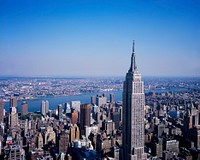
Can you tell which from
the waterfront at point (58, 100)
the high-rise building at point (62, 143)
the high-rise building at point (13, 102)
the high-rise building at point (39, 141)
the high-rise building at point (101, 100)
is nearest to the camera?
the high-rise building at point (62, 143)

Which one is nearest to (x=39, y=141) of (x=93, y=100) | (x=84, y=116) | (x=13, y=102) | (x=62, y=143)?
(x=62, y=143)

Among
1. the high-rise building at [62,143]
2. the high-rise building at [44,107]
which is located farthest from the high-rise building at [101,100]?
the high-rise building at [62,143]

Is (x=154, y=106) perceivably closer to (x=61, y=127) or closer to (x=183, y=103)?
(x=183, y=103)

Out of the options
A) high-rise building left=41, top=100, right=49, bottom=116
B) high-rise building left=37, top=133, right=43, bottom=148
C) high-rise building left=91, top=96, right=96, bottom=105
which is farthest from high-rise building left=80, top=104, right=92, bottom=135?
high-rise building left=91, top=96, right=96, bottom=105

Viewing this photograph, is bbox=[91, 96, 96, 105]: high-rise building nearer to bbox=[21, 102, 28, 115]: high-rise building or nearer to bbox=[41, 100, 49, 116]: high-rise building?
bbox=[41, 100, 49, 116]: high-rise building

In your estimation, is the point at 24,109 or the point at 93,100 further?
the point at 93,100

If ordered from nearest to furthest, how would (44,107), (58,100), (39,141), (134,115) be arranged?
1. (134,115)
2. (39,141)
3. (44,107)
4. (58,100)

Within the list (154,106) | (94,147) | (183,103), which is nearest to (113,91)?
(154,106)

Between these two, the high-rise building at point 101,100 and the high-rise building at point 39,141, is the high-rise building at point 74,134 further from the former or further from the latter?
the high-rise building at point 101,100

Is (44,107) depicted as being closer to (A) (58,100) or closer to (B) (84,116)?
(A) (58,100)
